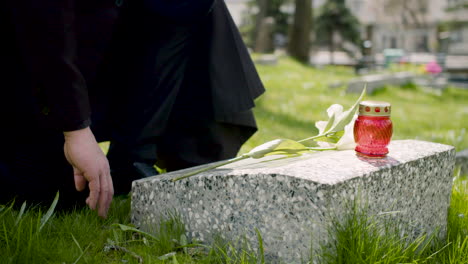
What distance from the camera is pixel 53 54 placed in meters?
1.57

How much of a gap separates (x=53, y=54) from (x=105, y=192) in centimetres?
45

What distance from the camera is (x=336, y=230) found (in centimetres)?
142

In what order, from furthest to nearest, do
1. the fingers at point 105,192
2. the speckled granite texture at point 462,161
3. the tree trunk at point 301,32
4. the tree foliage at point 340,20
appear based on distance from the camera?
the tree foliage at point 340,20 → the tree trunk at point 301,32 → the speckled granite texture at point 462,161 → the fingers at point 105,192

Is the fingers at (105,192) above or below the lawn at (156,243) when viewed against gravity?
above

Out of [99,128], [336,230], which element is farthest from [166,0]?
[336,230]

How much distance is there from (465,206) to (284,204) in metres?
1.01

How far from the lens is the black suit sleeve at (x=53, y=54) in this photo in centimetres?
155

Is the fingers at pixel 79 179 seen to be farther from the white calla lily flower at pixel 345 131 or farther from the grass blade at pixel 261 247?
the white calla lily flower at pixel 345 131

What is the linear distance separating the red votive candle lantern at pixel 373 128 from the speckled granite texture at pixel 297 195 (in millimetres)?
38

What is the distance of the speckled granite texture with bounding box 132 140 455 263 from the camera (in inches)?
56.2

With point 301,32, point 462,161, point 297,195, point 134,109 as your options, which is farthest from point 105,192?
point 301,32

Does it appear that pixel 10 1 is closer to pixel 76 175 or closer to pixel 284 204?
pixel 76 175

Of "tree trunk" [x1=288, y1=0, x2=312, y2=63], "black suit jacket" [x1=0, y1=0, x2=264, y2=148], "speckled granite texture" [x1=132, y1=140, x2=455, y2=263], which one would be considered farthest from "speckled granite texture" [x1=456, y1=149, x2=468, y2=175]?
"tree trunk" [x1=288, y1=0, x2=312, y2=63]

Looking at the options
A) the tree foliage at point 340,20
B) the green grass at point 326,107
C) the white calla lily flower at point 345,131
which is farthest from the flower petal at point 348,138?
the tree foliage at point 340,20
